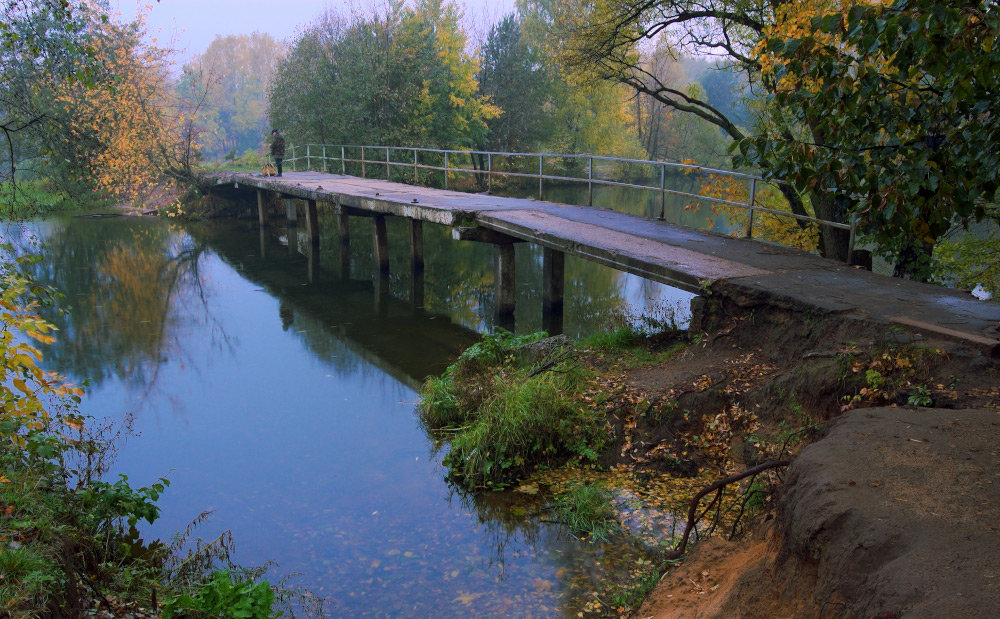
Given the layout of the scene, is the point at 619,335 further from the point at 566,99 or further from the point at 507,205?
the point at 566,99

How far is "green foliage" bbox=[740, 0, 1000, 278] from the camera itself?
4609 mm

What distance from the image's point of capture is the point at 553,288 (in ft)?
42.9

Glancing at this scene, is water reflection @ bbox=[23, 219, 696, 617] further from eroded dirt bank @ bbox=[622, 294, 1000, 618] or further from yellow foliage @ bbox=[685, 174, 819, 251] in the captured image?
yellow foliage @ bbox=[685, 174, 819, 251]

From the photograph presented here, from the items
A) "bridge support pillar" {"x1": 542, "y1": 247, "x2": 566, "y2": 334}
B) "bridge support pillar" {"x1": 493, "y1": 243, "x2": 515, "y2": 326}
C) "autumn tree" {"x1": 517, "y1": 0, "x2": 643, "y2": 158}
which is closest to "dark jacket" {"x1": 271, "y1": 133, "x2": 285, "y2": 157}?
"bridge support pillar" {"x1": 493, "y1": 243, "x2": 515, "y2": 326}

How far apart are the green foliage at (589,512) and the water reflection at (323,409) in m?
0.15

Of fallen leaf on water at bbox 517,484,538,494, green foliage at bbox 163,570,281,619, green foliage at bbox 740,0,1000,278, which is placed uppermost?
green foliage at bbox 740,0,1000,278

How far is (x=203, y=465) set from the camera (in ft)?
27.6

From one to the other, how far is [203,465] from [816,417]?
254 inches

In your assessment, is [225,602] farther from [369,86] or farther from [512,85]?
[512,85]

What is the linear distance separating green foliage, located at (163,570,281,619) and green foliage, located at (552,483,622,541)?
2.50 m

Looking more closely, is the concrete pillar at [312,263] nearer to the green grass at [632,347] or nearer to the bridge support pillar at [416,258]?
the bridge support pillar at [416,258]

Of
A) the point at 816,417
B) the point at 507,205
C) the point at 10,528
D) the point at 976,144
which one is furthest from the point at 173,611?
the point at 507,205

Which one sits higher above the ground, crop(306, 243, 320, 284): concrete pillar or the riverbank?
the riverbank

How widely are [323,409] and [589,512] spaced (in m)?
4.93
